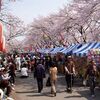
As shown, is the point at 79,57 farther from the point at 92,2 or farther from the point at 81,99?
the point at 81,99

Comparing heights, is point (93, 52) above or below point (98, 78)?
above

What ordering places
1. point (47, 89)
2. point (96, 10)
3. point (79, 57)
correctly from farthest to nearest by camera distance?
point (96, 10)
point (79, 57)
point (47, 89)

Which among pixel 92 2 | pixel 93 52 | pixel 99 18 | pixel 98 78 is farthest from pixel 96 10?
pixel 98 78

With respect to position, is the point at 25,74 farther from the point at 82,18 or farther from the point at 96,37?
the point at 96,37

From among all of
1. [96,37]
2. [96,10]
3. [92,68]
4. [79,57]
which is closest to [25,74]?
[79,57]

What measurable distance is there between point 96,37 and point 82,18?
6.24 metres

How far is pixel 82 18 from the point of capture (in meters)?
28.8

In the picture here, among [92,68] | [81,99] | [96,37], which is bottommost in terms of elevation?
[81,99]

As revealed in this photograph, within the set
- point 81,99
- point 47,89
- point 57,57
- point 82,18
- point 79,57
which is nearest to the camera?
point 81,99

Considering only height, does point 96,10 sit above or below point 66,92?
above

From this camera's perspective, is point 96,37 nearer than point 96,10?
No

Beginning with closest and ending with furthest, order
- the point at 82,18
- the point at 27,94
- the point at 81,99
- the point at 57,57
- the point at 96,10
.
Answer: the point at 81,99 → the point at 27,94 → the point at 96,10 → the point at 82,18 → the point at 57,57

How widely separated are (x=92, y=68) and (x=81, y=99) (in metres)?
1.45

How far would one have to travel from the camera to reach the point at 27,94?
712 inches
